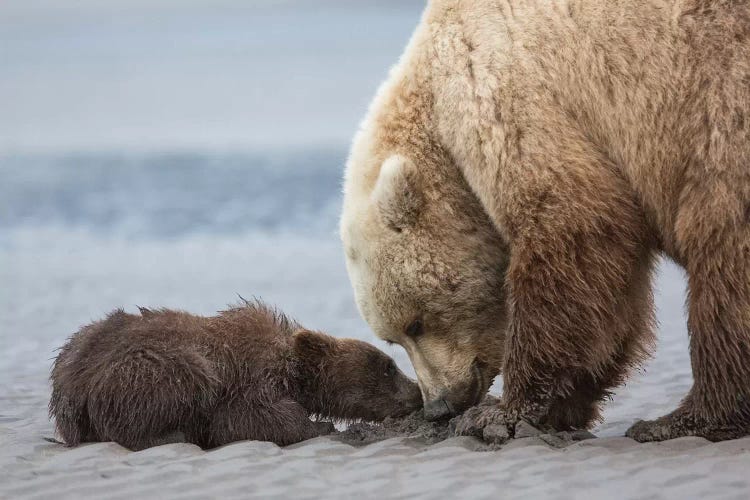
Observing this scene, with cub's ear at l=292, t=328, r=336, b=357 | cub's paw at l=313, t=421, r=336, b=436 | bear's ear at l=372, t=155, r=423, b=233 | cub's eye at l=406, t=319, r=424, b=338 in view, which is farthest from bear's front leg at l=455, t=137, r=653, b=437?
cub's ear at l=292, t=328, r=336, b=357

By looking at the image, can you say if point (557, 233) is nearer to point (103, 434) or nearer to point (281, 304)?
point (103, 434)

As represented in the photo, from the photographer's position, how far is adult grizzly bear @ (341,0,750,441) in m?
5.88

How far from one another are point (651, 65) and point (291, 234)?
11449mm

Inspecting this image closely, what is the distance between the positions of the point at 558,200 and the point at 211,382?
2.09m

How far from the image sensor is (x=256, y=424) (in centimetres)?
667

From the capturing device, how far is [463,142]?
6379 millimetres

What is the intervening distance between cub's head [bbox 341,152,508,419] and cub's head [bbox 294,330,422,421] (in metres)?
0.57

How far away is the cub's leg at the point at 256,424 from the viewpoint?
6.62 m

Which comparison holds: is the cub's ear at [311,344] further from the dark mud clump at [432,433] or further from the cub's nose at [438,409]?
the cub's nose at [438,409]

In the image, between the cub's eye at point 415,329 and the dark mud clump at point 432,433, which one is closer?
the dark mud clump at point 432,433

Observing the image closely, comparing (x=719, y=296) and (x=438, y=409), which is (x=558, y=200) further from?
(x=438, y=409)

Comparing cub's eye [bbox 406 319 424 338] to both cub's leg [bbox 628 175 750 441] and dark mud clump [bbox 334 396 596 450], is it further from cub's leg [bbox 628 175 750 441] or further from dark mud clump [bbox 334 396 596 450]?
cub's leg [bbox 628 175 750 441]

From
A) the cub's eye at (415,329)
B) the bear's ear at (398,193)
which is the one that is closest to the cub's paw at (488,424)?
the cub's eye at (415,329)

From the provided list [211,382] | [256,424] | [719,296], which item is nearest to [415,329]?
[256,424]
